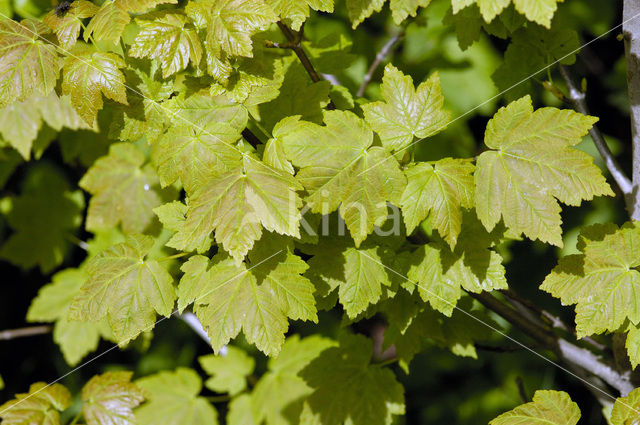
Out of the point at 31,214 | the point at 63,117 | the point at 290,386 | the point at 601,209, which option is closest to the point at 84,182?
the point at 63,117

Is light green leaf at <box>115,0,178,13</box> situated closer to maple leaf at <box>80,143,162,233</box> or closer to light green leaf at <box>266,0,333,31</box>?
light green leaf at <box>266,0,333,31</box>

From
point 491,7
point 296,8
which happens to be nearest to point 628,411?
point 491,7

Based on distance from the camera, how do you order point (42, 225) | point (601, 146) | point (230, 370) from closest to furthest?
point (601, 146)
point (230, 370)
point (42, 225)

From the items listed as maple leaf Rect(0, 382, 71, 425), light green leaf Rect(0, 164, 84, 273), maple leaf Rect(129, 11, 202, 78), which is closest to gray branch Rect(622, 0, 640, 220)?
maple leaf Rect(129, 11, 202, 78)

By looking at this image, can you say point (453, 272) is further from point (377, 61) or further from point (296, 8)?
point (377, 61)

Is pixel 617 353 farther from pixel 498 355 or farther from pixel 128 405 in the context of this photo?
pixel 128 405

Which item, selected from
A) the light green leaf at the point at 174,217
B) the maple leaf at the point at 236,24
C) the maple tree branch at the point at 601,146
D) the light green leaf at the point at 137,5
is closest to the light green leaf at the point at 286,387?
the light green leaf at the point at 174,217

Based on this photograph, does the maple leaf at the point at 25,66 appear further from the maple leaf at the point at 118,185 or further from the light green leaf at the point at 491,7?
the light green leaf at the point at 491,7
